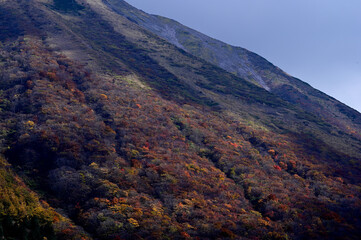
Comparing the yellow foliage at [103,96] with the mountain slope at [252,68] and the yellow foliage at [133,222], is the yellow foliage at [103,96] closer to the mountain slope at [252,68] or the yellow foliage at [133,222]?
the yellow foliage at [133,222]

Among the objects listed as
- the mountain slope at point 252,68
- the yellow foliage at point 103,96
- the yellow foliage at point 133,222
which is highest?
the mountain slope at point 252,68

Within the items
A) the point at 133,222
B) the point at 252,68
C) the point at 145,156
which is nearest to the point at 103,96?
the point at 145,156

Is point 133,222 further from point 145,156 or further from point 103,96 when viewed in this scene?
point 103,96

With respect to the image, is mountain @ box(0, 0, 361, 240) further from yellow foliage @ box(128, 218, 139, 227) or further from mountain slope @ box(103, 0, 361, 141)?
mountain slope @ box(103, 0, 361, 141)

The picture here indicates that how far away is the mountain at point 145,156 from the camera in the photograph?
15055 mm

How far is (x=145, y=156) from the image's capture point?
22281 mm

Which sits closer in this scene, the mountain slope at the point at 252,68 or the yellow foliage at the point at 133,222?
the yellow foliage at the point at 133,222

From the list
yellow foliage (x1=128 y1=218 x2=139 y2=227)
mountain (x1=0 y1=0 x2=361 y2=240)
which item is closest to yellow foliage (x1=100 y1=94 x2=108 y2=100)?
mountain (x1=0 y1=0 x2=361 y2=240)

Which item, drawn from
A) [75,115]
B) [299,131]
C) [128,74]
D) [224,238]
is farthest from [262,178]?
[128,74]

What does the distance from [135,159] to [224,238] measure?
10.1 m

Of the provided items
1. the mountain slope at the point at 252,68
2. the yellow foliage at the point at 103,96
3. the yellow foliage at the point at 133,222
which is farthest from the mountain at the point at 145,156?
the mountain slope at the point at 252,68

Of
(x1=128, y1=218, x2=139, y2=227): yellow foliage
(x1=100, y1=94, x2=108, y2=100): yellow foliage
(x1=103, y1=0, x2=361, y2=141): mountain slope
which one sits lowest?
(x1=128, y1=218, x2=139, y2=227): yellow foliage

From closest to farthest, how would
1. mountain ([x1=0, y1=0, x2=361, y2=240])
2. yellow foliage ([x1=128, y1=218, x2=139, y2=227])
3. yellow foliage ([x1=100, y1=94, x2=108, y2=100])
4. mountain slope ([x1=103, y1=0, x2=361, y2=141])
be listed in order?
1. yellow foliage ([x1=128, y1=218, x2=139, y2=227])
2. mountain ([x1=0, y1=0, x2=361, y2=240])
3. yellow foliage ([x1=100, y1=94, x2=108, y2=100])
4. mountain slope ([x1=103, y1=0, x2=361, y2=141])

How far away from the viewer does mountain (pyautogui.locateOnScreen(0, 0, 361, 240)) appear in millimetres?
15055
